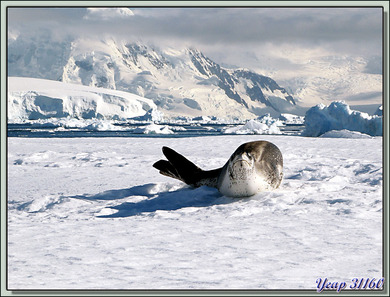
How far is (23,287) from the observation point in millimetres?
2322

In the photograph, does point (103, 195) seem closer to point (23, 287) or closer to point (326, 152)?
point (23, 287)

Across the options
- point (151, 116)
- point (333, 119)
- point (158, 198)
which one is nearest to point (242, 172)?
point (158, 198)

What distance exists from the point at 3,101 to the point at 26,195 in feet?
7.82

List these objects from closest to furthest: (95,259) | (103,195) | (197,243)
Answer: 1. (95,259)
2. (197,243)
3. (103,195)

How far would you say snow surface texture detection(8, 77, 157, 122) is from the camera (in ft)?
192

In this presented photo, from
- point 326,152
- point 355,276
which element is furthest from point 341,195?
point 326,152

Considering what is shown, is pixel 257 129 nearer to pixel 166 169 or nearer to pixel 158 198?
pixel 166 169

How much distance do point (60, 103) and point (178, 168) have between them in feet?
193

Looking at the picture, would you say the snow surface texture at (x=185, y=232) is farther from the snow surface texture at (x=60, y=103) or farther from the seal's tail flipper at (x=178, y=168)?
the snow surface texture at (x=60, y=103)

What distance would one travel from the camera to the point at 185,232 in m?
3.58

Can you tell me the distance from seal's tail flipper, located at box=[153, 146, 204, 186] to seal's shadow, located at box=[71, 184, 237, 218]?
20cm

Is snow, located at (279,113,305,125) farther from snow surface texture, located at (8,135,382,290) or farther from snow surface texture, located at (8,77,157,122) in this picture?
snow surface texture, located at (8,135,382,290)

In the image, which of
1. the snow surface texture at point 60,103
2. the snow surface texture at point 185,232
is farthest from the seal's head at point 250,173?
the snow surface texture at point 60,103

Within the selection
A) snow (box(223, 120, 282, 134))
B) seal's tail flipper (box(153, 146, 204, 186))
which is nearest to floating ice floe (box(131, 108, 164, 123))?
snow (box(223, 120, 282, 134))
